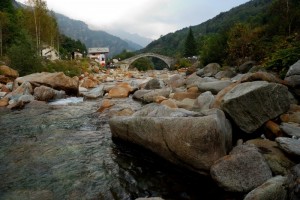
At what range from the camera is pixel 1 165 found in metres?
7.94

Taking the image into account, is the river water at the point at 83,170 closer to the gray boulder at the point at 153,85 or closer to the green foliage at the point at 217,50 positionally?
the gray boulder at the point at 153,85

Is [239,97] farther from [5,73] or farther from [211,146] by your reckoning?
[5,73]

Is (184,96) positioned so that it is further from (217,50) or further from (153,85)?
(217,50)

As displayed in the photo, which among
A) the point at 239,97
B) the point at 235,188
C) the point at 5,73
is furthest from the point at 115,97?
the point at 235,188

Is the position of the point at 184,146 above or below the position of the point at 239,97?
below

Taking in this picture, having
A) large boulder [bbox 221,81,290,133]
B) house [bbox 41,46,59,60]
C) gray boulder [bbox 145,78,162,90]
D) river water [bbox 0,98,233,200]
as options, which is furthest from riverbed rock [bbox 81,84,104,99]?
house [bbox 41,46,59,60]

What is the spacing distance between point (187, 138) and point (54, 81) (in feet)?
56.0

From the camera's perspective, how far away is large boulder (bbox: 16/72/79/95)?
21422mm

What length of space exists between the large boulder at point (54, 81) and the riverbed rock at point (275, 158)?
57.6 ft

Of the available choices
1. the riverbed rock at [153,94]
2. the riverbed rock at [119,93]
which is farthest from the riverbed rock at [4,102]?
the riverbed rock at [153,94]

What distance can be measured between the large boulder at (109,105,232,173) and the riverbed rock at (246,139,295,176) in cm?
89

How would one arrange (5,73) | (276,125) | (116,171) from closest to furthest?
1. (116,171)
2. (276,125)
3. (5,73)

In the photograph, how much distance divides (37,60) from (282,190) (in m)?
27.0

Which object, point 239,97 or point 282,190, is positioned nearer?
point 282,190
